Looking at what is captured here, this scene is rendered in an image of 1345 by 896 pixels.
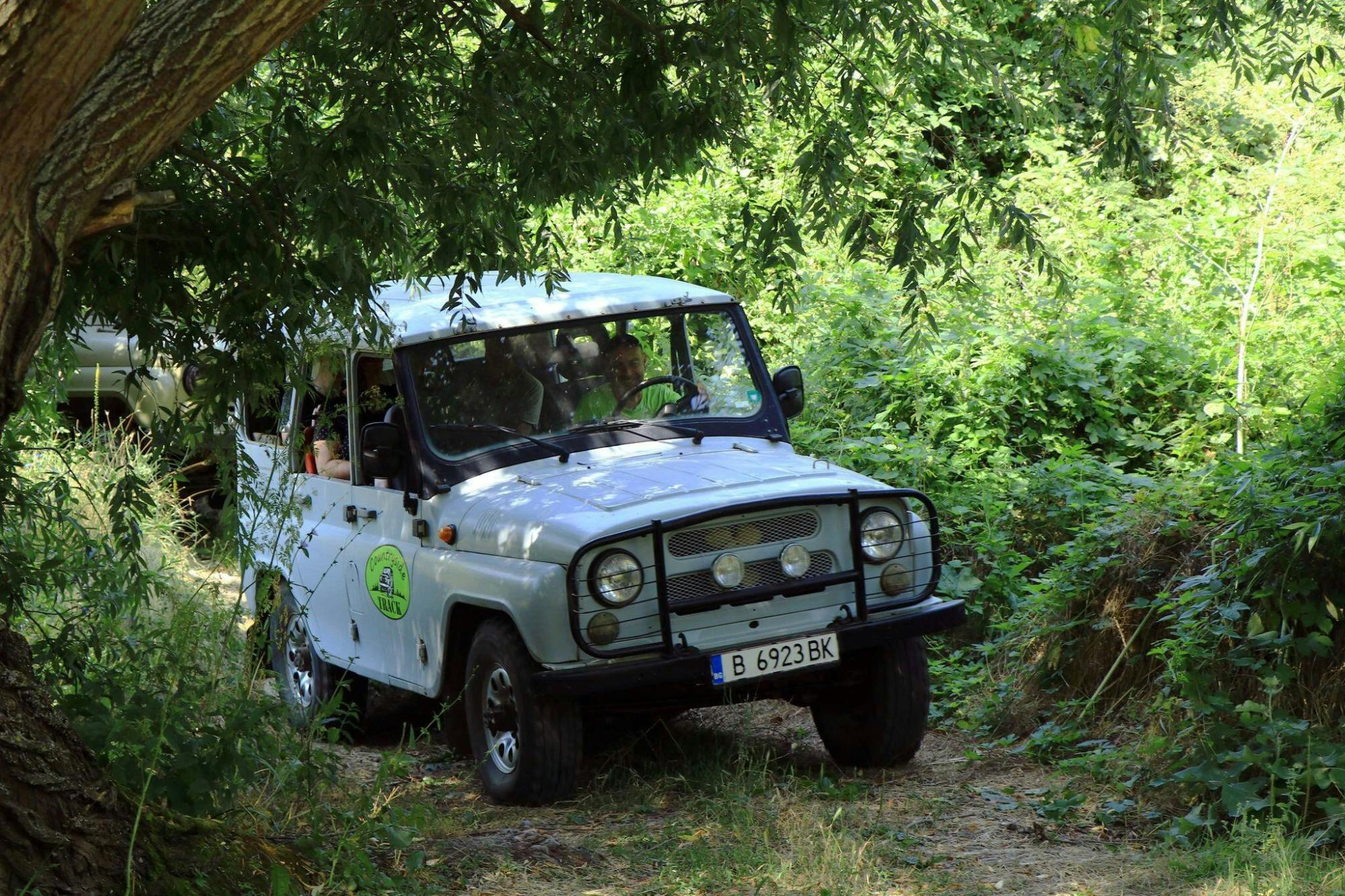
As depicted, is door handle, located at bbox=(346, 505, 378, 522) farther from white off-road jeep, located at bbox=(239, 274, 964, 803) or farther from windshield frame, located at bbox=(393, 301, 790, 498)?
windshield frame, located at bbox=(393, 301, 790, 498)

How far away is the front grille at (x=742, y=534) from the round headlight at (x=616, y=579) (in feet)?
0.54

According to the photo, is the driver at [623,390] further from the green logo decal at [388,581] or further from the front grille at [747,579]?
the front grille at [747,579]

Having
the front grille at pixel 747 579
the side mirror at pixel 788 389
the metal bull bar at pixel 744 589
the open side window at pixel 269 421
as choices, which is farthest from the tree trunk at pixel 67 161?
the side mirror at pixel 788 389

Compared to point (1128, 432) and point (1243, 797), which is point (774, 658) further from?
point (1128, 432)

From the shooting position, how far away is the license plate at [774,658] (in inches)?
201

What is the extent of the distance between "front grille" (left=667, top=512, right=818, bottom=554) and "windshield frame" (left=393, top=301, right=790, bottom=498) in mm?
999

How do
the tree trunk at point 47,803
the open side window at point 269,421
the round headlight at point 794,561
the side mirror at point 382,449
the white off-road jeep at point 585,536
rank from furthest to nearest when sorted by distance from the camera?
1. the open side window at point 269,421
2. the side mirror at point 382,449
3. the round headlight at point 794,561
4. the white off-road jeep at point 585,536
5. the tree trunk at point 47,803

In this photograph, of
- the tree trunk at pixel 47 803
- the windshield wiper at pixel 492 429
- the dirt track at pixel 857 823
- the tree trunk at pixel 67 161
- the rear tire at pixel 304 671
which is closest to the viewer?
the tree trunk at pixel 67 161

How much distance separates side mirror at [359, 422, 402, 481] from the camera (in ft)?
19.4

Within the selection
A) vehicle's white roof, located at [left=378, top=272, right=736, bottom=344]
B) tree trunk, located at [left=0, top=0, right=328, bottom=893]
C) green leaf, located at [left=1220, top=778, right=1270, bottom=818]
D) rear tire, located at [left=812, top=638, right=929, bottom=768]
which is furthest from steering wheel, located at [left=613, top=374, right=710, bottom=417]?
tree trunk, located at [left=0, top=0, right=328, bottom=893]

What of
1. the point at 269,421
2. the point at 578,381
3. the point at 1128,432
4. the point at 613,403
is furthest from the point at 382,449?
the point at 1128,432

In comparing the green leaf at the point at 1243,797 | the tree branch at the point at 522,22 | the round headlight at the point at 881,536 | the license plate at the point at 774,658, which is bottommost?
the green leaf at the point at 1243,797

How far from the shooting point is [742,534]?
5.31m

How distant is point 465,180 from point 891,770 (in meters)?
3.01
